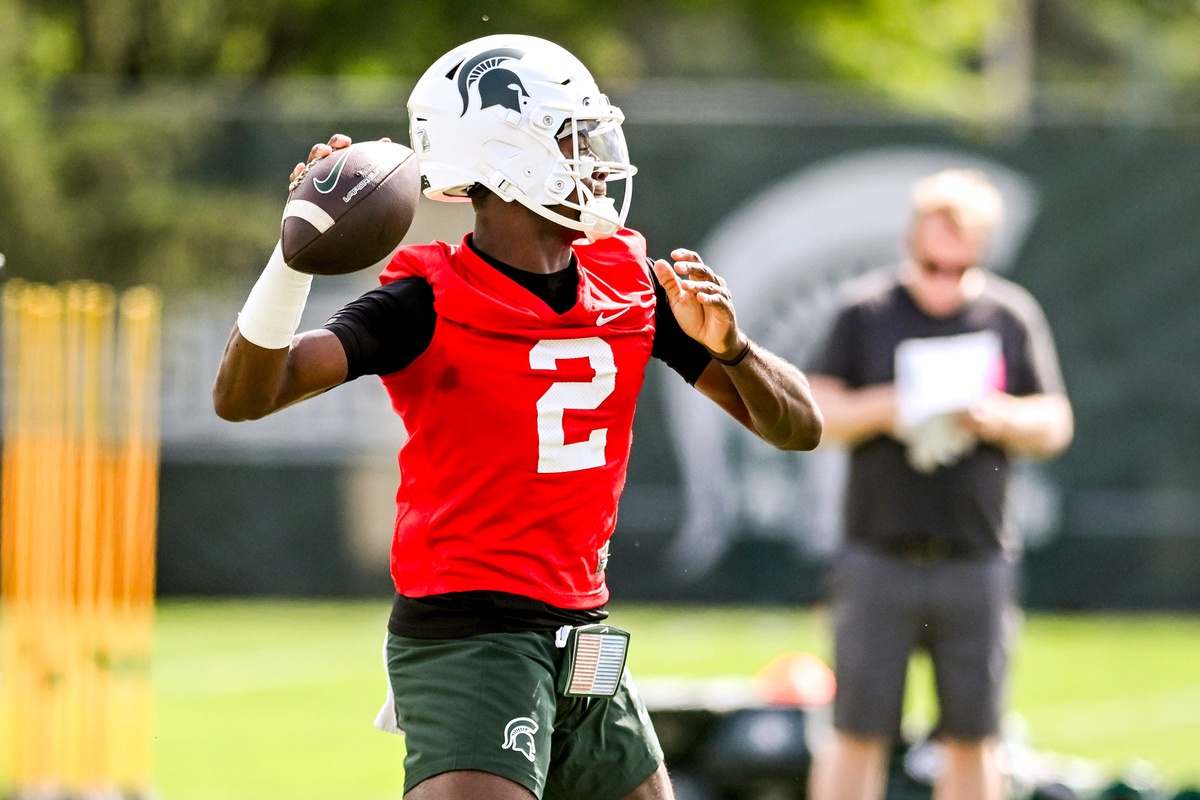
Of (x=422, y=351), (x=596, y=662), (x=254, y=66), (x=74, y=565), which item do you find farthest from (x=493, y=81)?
(x=254, y=66)

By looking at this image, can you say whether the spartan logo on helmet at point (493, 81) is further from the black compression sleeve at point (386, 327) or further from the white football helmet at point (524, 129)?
the black compression sleeve at point (386, 327)

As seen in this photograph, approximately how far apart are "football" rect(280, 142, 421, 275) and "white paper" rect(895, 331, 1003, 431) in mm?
2445

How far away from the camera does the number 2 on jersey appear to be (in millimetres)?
3820

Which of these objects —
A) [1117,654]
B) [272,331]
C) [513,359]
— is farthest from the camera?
[1117,654]

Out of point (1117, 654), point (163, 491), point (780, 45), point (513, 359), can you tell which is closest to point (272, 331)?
point (513, 359)

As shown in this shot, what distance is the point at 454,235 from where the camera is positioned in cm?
1323

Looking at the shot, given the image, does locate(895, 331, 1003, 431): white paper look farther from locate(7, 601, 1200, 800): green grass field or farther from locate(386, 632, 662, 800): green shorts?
locate(7, 601, 1200, 800): green grass field

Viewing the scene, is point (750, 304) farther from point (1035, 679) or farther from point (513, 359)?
point (513, 359)

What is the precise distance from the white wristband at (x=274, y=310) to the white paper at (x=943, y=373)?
2677mm

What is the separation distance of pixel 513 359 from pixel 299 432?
9542 millimetres

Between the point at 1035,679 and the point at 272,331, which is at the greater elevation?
the point at 272,331

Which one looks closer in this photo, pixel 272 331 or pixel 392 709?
pixel 272 331

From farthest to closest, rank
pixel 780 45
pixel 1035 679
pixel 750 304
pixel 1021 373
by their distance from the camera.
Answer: pixel 780 45
pixel 750 304
pixel 1035 679
pixel 1021 373

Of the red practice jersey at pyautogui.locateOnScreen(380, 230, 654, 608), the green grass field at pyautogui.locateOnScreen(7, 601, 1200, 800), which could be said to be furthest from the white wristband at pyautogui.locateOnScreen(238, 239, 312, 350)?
the green grass field at pyautogui.locateOnScreen(7, 601, 1200, 800)
